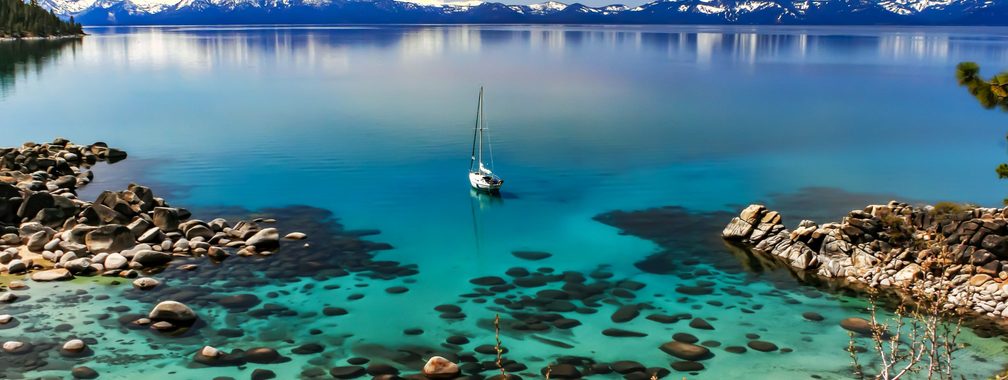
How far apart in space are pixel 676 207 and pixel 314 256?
1988 centimetres

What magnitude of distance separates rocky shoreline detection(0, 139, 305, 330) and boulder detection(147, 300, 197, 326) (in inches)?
26.8

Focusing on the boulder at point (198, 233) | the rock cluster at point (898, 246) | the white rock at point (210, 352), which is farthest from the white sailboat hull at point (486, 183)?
the white rock at point (210, 352)

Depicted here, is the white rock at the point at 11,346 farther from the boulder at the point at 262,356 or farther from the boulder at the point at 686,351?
the boulder at the point at 686,351

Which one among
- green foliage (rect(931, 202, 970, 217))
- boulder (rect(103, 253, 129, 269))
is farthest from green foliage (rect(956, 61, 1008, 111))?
boulder (rect(103, 253, 129, 269))

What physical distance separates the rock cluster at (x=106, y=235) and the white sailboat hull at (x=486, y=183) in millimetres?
13380

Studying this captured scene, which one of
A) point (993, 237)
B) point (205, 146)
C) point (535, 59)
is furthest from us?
point (535, 59)

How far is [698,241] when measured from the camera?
39.3m

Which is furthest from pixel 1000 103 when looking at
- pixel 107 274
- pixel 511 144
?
pixel 511 144

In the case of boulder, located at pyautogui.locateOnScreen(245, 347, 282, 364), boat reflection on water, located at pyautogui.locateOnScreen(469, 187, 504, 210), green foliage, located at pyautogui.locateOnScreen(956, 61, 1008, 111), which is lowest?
boulder, located at pyautogui.locateOnScreen(245, 347, 282, 364)

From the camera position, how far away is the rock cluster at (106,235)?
1318 inches

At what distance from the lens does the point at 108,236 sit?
35.8m

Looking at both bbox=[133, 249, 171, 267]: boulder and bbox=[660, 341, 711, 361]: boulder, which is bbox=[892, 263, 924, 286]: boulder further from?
bbox=[133, 249, 171, 267]: boulder

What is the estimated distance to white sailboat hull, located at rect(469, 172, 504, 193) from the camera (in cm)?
4900

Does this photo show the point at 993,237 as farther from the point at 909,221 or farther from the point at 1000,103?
the point at 1000,103
